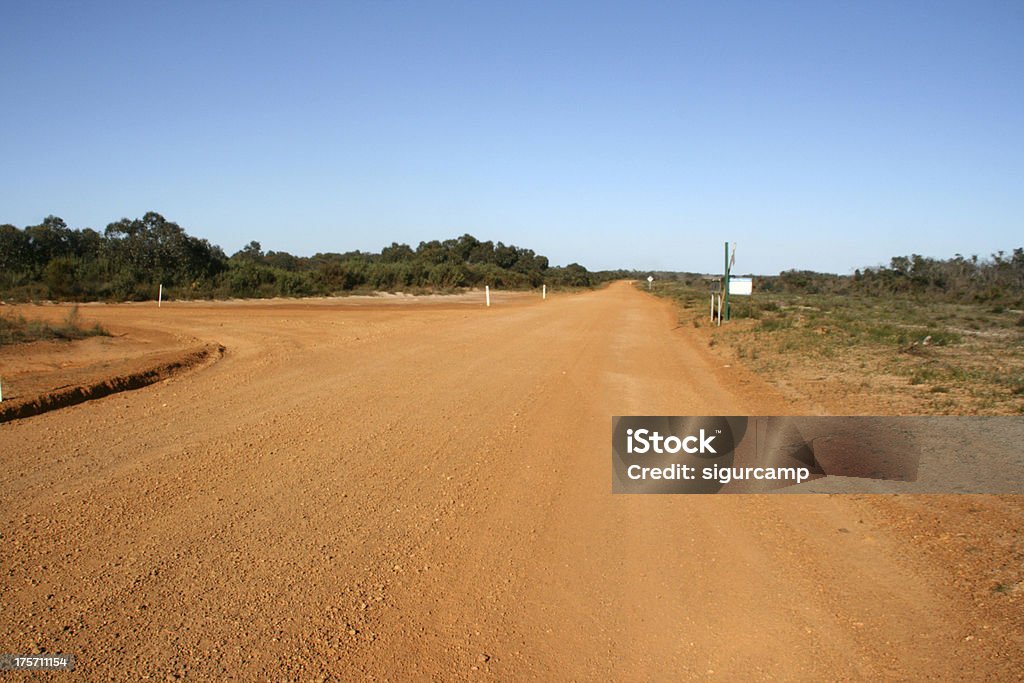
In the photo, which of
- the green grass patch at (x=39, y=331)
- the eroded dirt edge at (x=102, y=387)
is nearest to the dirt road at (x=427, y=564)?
the eroded dirt edge at (x=102, y=387)

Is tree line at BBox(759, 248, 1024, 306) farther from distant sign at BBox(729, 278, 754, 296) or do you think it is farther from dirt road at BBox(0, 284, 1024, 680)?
dirt road at BBox(0, 284, 1024, 680)

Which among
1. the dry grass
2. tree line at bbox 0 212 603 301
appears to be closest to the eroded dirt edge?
the dry grass

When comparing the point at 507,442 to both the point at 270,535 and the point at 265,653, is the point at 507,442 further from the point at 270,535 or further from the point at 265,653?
the point at 265,653

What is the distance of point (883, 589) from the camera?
4363 millimetres

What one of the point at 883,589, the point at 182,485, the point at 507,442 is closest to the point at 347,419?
the point at 507,442

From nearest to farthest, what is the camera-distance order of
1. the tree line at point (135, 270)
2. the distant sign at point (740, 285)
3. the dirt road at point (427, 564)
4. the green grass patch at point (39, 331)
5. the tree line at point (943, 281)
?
the dirt road at point (427, 564)
the green grass patch at point (39, 331)
the distant sign at point (740, 285)
the tree line at point (135, 270)
the tree line at point (943, 281)

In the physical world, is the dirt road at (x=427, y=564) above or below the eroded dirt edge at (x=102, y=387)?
below

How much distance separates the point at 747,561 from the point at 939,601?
1.11m

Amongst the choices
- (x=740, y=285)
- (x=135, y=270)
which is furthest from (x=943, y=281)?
(x=135, y=270)

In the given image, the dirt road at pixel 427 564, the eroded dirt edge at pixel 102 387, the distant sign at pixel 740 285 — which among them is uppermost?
the distant sign at pixel 740 285

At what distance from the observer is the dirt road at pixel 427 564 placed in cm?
354

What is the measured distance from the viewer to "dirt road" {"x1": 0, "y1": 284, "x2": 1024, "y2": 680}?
3543mm

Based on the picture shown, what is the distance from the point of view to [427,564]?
4562 millimetres

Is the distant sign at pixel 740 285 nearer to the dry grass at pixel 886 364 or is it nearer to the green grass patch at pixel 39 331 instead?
the dry grass at pixel 886 364
